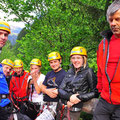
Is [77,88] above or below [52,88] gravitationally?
above

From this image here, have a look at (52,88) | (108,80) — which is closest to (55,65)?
(52,88)

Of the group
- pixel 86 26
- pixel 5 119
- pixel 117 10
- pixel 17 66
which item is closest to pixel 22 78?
pixel 17 66

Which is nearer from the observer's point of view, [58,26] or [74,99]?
[74,99]

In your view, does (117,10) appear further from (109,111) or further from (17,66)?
(17,66)

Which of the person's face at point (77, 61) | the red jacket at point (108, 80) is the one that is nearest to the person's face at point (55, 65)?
the person's face at point (77, 61)

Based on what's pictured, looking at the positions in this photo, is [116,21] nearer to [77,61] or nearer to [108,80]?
[108,80]

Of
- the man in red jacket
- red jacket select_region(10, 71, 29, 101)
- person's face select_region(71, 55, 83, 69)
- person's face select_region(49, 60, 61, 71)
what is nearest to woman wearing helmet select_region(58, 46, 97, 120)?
person's face select_region(71, 55, 83, 69)

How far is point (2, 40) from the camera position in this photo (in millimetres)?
2879

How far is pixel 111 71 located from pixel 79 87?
1.04 meters

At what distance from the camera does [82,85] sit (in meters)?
2.98

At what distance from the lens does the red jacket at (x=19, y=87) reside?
5.29 meters

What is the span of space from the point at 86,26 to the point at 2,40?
5.01 m

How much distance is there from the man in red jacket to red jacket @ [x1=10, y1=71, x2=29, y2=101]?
3.73 meters

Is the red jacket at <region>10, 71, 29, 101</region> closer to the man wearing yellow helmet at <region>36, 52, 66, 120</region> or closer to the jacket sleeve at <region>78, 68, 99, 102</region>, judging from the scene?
the man wearing yellow helmet at <region>36, 52, 66, 120</region>
